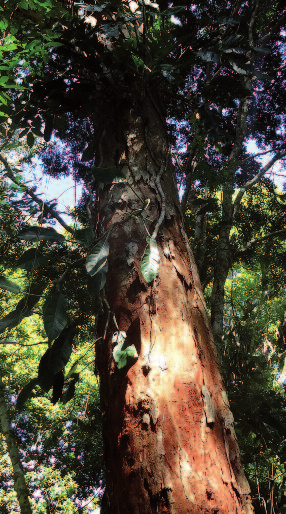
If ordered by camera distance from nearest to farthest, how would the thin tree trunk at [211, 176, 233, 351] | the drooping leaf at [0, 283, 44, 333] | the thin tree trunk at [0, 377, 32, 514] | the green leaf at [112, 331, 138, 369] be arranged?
the green leaf at [112, 331, 138, 369] < the drooping leaf at [0, 283, 44, 333] < the thin tree trunk at [211, 176, 233, 351] < the thin tree trunk at [0, 377, 32, 514]

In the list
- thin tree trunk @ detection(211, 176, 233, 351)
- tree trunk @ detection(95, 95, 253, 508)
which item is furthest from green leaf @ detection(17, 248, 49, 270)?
thin tree trunk @ detection(211, 176, 233, 351)

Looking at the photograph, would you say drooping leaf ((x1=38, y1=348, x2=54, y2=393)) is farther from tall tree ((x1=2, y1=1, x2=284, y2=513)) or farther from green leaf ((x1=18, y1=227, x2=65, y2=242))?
green leaf ((x1=18, y1=227, x2=65, y2=242))

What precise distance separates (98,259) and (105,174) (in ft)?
1.14

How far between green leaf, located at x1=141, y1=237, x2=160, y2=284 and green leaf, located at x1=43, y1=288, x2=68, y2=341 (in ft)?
1.25

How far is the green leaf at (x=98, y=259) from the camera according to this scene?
45.8 inches

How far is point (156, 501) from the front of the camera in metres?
0.86

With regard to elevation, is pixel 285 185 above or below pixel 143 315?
above

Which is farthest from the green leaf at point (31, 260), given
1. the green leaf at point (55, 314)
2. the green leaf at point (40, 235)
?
the green leaf at point (55, 314)

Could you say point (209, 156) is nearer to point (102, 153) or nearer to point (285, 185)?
point (285, 185)

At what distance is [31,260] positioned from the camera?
4.68 ft

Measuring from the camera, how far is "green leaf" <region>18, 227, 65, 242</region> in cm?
140

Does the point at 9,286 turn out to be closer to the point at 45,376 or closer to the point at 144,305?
the point at 45,376

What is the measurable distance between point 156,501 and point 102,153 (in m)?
1.40

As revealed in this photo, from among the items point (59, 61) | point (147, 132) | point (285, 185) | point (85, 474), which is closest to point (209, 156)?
point (285, 185)
